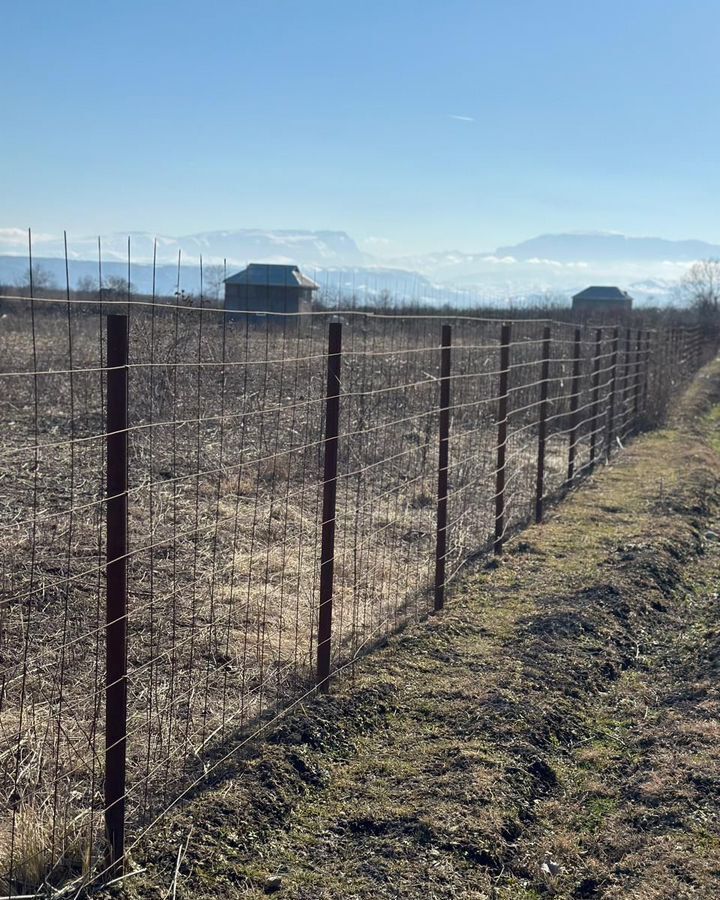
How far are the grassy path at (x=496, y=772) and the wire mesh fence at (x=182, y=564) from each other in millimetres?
241

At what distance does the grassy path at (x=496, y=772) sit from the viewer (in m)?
3.54

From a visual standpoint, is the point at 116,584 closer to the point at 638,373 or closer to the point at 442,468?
the point at 442,468

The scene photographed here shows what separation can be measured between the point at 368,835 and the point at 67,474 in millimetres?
5890

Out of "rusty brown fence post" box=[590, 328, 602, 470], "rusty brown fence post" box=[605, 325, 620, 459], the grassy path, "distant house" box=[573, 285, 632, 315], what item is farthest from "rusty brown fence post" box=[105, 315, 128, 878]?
"distant house" box=[573, 285, 632, 315]

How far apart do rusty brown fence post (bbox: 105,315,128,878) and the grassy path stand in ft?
0.76

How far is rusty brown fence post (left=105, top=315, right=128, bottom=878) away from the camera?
10.7ft

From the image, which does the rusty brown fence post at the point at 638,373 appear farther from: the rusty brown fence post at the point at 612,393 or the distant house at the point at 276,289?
the distant house at the point at 276,289

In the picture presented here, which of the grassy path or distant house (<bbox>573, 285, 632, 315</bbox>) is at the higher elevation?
distant house (<bbox>573, 285, 632, 315</bbox>)

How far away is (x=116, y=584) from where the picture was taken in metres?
3.37

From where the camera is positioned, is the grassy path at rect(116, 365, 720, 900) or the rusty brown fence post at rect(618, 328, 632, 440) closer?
the grassy path at rect(116, 365, 720, 900)

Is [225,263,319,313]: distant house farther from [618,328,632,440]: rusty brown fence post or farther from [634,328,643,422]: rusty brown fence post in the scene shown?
[618,328,632,440]: rusty brown fence post

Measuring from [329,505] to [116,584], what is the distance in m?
1.82

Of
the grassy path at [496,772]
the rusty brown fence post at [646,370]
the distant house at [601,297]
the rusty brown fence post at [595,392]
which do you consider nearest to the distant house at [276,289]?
the rusty brown fence post at [646,370]

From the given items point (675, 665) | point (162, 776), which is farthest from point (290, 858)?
point (675, 665)
